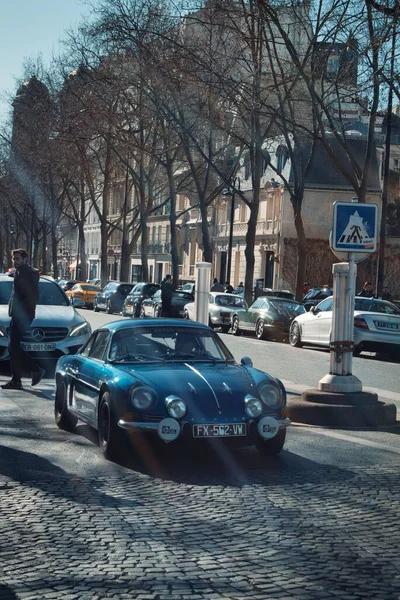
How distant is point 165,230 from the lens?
96.2 metres

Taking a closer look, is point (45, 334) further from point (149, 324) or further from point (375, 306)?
point (375, 306)

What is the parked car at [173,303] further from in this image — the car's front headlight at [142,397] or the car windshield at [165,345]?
the car's front headlight at [142,397]

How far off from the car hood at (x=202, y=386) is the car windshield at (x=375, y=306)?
18348 mm

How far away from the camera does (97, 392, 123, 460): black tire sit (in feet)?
31.2

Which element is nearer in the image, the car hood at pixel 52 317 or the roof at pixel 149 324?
the roof at pixel 149 324

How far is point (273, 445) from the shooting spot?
9.84 metres

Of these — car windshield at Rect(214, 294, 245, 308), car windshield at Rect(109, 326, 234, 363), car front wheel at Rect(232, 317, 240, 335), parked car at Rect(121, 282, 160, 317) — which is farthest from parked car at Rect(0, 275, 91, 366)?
parked car at Rect(121, 282, 160, 317)

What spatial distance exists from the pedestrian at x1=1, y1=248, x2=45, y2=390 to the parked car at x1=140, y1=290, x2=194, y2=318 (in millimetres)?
26300

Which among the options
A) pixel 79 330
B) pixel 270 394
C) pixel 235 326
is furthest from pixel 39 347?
pixel 235 326

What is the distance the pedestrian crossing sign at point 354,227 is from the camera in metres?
13.6

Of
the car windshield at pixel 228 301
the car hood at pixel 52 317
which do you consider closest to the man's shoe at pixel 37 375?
the car hood at pixel 52 317

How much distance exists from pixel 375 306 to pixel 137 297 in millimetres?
23192

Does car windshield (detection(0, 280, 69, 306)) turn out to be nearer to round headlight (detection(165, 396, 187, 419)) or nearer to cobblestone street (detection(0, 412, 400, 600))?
cobblestone street (detection(0, 412, 400, 600))

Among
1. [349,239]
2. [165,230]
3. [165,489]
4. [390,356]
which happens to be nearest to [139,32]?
[390,356]
